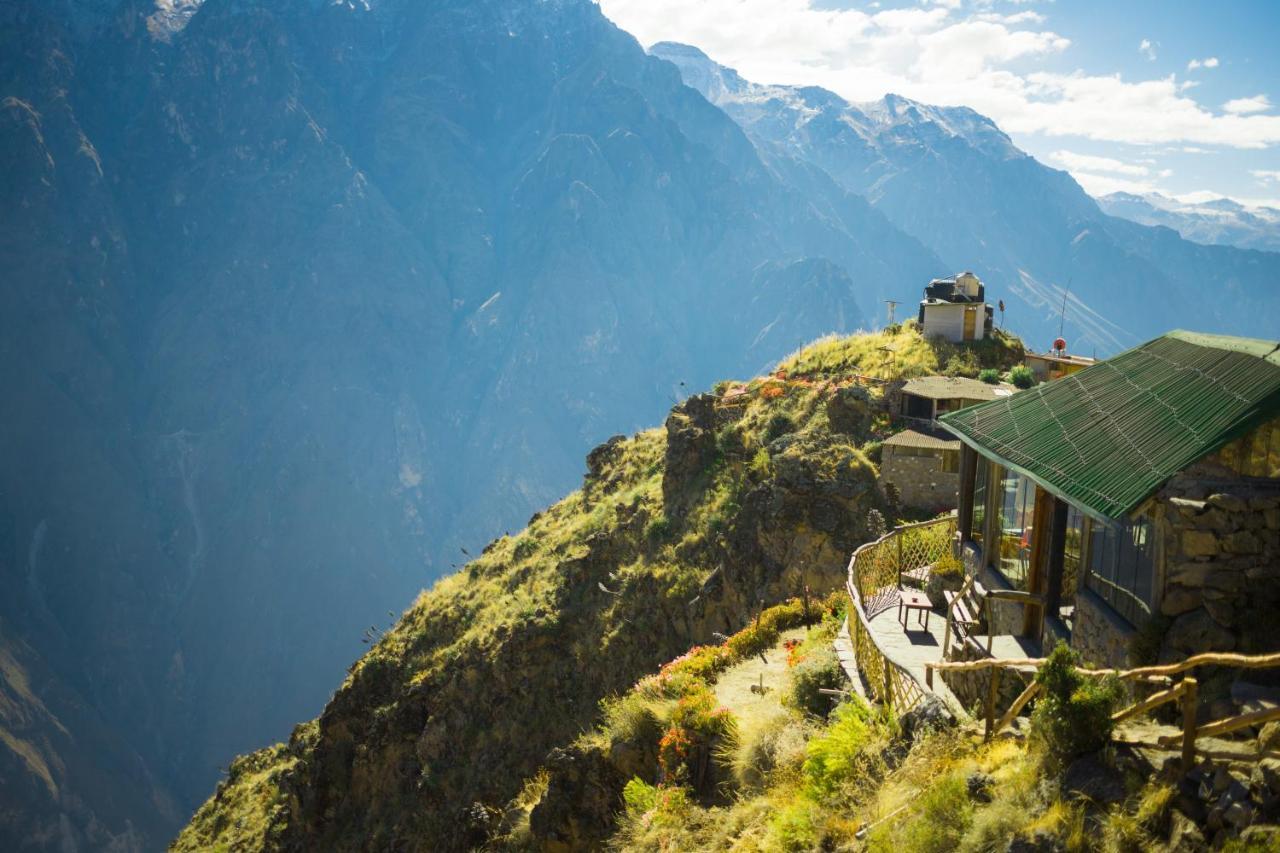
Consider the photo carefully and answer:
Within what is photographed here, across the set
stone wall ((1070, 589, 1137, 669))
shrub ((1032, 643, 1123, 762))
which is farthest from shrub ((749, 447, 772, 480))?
shrub ((1032, 643, 1123, 762))

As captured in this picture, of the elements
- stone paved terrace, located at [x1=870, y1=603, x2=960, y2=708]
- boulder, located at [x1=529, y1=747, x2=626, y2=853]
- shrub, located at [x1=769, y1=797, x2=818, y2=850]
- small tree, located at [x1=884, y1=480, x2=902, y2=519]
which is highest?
small tree, located at [x1=884, y1=480, x2=902, y2=519]

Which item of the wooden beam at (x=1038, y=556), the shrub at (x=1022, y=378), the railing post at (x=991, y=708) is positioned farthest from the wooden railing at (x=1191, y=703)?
the shrub at (x=1022, y=378)

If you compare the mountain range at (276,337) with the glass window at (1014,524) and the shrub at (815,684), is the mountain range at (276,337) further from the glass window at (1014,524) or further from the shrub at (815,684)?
the glass window at (1014,524)

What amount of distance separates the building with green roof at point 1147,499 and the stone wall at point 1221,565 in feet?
0.04

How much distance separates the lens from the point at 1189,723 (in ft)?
18.1

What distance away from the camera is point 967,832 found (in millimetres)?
6137

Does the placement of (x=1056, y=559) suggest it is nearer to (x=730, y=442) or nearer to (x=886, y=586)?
(x=886, y=586)

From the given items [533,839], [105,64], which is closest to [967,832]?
[533,839]

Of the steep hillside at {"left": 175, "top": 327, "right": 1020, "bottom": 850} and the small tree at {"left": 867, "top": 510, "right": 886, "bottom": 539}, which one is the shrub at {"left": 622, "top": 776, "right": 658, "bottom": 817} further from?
the small tree at {"left": 867, "top": 510, "right": 886, "bottom": 539}

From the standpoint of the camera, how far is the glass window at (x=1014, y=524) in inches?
458

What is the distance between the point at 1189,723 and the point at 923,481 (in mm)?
17428

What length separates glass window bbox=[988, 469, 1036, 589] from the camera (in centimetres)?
1163

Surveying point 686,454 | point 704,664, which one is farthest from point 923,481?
point 704,664

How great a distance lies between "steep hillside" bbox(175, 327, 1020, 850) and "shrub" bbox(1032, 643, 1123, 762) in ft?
41.7
